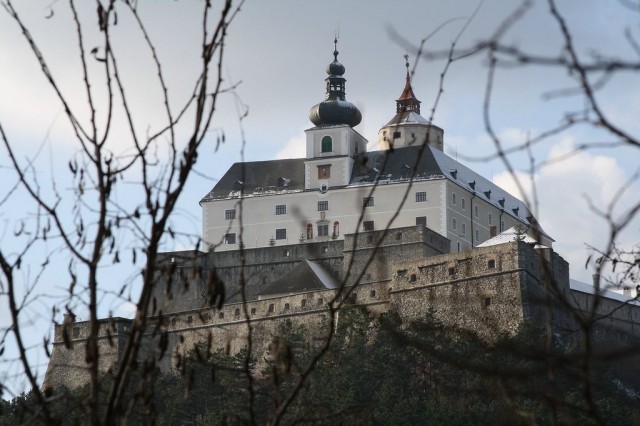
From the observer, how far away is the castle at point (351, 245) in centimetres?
4209

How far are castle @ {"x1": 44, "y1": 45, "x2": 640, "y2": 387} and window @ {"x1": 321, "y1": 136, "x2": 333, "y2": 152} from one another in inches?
2.4

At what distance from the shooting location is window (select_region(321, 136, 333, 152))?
57469mm

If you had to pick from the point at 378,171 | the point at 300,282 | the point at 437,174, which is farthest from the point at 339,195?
the point at 300,282

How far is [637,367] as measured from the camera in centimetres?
307

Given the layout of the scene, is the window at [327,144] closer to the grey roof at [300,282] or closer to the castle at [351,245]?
the castle at [351,245]

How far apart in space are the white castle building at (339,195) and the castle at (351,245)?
2.2 inches

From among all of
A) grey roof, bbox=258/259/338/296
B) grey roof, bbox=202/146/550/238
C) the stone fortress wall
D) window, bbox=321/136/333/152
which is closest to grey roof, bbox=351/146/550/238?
grey roof, bbox=202/146/550/238

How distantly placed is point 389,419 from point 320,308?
656 centimetres

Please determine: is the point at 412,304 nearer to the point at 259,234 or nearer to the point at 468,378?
the point at 468,378

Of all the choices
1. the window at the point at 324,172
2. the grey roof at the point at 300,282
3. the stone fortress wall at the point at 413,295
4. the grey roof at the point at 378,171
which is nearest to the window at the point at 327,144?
the window at the point at 324,172

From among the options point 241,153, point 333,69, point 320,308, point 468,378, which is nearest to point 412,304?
point 320,308

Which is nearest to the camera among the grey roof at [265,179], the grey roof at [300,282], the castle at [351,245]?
the castle at [351,245]

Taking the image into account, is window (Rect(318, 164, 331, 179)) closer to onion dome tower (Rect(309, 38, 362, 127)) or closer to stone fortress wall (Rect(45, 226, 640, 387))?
onion dome tower (Rect(309, 38, 362, 127))

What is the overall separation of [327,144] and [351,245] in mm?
18926
